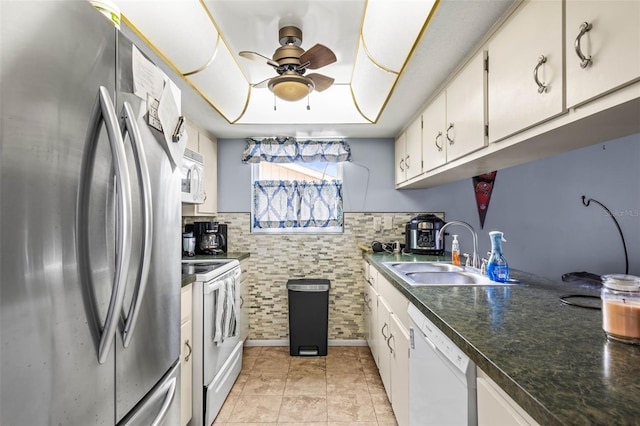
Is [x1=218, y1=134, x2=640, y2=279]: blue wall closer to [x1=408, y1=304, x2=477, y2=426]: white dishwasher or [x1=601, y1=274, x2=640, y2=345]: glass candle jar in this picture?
[x1=601, y1=274, x2=640, y2=345]: glass candle jar

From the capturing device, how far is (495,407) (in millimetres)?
746

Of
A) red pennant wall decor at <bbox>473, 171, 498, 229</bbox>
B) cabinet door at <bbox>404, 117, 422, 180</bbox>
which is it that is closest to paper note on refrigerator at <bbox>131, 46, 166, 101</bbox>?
cabinet door at <bbox>404, 117, 422, 180</bbox>

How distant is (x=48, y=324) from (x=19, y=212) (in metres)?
0.22

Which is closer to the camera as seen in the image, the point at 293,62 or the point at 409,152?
the point at 293,62

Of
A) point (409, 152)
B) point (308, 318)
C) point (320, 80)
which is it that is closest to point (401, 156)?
point (409, 152)

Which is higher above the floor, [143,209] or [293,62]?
[293,62]

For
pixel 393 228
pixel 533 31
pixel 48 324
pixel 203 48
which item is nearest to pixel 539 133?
pixel 533 31

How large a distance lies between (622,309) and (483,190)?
197 cm

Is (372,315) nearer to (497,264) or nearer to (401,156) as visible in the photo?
(497,264)

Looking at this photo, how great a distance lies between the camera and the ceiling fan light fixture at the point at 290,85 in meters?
1.79

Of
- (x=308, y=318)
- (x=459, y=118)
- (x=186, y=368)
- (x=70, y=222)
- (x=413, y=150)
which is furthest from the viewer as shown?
(x=308, y=318)

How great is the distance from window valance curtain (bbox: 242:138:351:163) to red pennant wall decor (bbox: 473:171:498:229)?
4.16 feet

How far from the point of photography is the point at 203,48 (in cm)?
172

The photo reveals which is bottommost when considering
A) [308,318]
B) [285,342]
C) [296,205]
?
[285,342]
